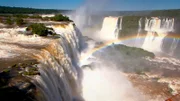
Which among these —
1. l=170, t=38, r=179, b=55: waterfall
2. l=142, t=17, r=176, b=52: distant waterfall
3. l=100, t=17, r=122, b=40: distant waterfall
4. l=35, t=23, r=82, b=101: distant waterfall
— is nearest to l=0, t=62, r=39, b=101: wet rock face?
l=35, t=23, r=82, b=101: distant waterfall

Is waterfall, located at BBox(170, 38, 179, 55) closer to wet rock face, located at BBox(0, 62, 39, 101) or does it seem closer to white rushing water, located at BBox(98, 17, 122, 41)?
white rushing water, located at BBox(98, 17, 122, 41)

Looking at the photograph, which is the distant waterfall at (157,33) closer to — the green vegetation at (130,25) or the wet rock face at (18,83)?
the green vegetation at (130,25)

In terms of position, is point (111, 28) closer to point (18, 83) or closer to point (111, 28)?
point (111, 28)

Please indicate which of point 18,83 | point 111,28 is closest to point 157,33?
point 111,28

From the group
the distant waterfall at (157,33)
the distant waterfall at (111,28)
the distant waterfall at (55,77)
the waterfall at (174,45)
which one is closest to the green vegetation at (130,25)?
the distant waterfall at (111,28)

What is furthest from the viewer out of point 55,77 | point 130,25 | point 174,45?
point 130,25

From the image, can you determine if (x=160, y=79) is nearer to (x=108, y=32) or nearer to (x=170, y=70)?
(x=170, y=70)
